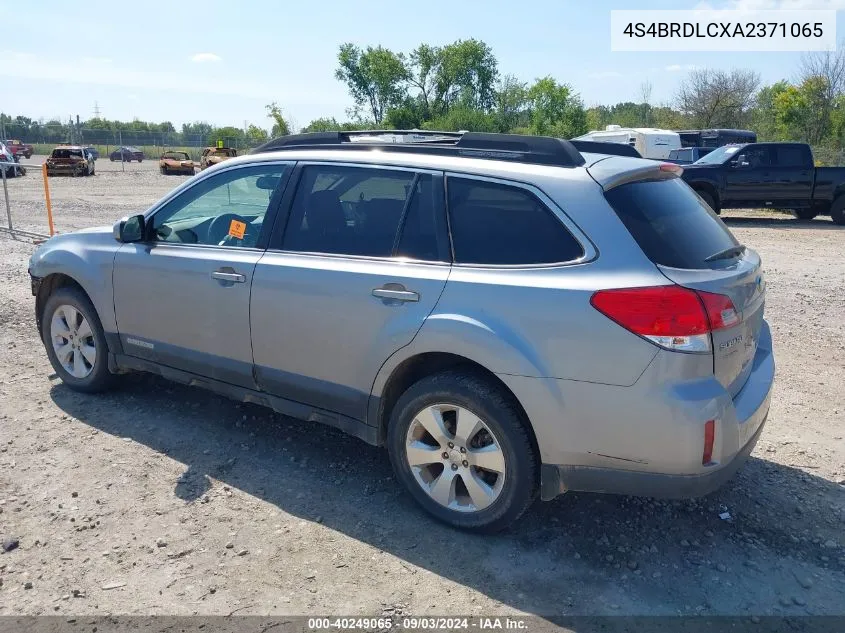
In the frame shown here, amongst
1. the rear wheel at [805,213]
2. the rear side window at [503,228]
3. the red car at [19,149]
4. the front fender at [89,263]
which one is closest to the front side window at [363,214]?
the rear side window at [503,228]

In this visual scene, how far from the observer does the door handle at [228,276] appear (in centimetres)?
412

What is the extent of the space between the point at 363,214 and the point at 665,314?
66.4 inches

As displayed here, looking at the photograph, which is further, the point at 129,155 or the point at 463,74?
the point at 463,74

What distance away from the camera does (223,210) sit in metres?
4.58

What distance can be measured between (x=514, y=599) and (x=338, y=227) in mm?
2067

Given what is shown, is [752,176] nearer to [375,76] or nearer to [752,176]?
[752,176]

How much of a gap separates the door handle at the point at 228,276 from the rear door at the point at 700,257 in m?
2.08

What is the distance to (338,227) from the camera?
12.9 feet

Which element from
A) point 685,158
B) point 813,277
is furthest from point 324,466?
point 685,158

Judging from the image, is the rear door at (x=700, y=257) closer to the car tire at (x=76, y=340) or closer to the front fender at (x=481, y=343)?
the front fender at (x=481, y=343)

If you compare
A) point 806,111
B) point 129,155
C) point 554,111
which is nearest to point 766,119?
point 806,111

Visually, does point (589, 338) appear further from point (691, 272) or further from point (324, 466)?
point (324, 466)

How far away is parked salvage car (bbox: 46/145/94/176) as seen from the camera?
34.0m

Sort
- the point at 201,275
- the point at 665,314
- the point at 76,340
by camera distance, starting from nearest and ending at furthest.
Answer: the point at 665,314, the point at 201,275, the point at 76,340
